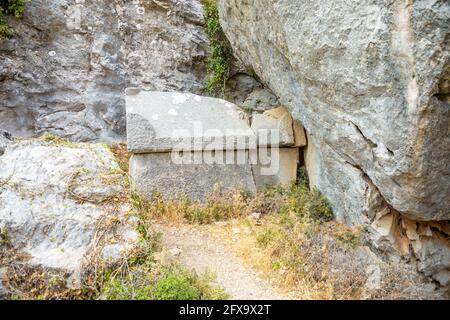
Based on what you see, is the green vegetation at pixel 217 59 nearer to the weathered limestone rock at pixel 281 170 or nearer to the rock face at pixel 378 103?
the weathered limestone rock at pixel 281 170

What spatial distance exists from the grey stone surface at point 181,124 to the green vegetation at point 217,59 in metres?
0.93

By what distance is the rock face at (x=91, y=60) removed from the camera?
21.0 ft

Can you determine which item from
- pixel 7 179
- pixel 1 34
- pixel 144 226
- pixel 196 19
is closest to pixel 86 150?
pixel 7 179

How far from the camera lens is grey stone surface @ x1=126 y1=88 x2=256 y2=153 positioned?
5445 mm

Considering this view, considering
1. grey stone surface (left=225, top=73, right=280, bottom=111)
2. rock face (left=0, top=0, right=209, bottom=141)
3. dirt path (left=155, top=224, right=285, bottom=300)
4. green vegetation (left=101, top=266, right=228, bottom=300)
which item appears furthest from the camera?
grey stone surface (left=225, top=73, right=280, bottom=111)

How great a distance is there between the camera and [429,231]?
170 inches

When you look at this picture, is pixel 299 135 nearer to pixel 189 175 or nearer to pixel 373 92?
pixel 189 175

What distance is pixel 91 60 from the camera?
265 inches

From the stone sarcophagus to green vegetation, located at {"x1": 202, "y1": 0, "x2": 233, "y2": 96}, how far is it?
911 mm

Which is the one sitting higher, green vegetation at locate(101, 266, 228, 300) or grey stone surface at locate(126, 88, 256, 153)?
grey stone surface at locate(126, 88, 256, 153)

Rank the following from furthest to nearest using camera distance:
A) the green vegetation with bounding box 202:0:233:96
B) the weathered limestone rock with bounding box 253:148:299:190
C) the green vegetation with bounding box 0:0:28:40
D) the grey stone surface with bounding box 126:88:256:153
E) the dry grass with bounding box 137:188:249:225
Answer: the green vegetation with bounding box 202:0:233:96 → the green vegetation with bounding box 0:0:28:40 → the weathered limestone rock with bounding box 253:148:299:190 → the grey stone surface with bounding box 126:88:256:153 → the dry grass with bounding box 137:188:249:225

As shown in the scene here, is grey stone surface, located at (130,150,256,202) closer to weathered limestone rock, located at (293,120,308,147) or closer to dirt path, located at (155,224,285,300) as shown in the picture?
dirt path, located at (155,224,285,300)

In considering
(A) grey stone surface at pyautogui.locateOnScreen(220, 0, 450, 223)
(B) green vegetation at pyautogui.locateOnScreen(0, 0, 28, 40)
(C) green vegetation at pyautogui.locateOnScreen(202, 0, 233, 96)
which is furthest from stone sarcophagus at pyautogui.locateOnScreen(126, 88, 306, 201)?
(B) green vegetation at pyautogui.locateOnScreen(0, 0, 28, 40)
